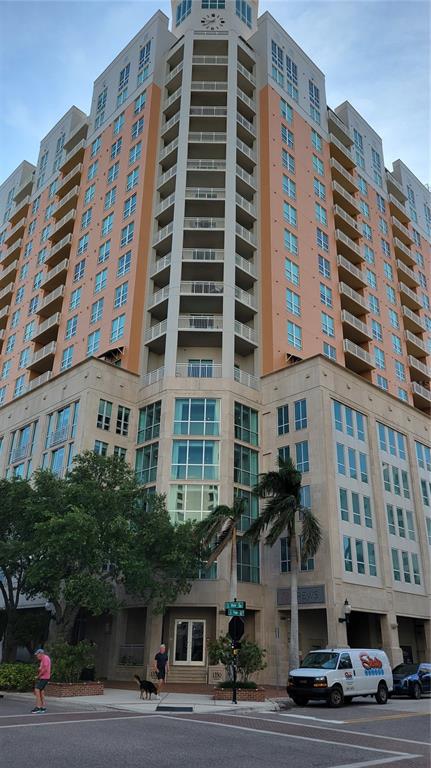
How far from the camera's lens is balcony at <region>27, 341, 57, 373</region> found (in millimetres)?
51381

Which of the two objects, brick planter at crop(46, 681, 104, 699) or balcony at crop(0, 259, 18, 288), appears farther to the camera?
balcony at crop(0, 259, 18, 288)

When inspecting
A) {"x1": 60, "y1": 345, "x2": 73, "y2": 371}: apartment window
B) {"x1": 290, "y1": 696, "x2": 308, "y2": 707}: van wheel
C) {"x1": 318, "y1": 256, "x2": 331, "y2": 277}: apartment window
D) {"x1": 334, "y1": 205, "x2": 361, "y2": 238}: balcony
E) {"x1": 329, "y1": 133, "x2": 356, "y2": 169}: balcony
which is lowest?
{"x1": 290, "y1": 696, "x2": 308, "y2": 707}: van wheel

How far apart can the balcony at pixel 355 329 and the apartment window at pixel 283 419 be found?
542 inches

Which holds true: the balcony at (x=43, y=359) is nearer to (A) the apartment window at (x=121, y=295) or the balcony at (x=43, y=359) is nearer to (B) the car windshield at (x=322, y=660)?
(A) the apartment window at (x=121, y=295)

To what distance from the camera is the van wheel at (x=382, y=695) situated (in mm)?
23578

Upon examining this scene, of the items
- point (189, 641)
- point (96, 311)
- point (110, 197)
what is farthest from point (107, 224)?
point (189, 641)

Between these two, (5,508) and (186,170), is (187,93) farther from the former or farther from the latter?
(5,508)

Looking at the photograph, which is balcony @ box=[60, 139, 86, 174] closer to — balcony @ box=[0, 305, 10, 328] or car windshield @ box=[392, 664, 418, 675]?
balcony @ box=[0, 305, 10, 328]

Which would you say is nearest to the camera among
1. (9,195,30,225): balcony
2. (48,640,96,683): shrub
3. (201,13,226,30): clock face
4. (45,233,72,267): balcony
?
(48,640,96,683): shrub

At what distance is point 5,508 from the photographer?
30516mm

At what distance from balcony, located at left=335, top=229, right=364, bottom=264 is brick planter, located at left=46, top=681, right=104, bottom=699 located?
139ft

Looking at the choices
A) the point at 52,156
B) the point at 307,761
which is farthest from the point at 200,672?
the point at 52,156

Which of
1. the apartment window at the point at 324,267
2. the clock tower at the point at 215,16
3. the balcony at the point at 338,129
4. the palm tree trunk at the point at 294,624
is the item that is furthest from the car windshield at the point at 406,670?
the clock tower at the point at 215,16

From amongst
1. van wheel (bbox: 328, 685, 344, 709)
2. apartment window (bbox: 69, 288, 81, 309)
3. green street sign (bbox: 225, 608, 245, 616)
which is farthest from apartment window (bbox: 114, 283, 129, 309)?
van wheel (bbox: 328, 685, 344, 709)
